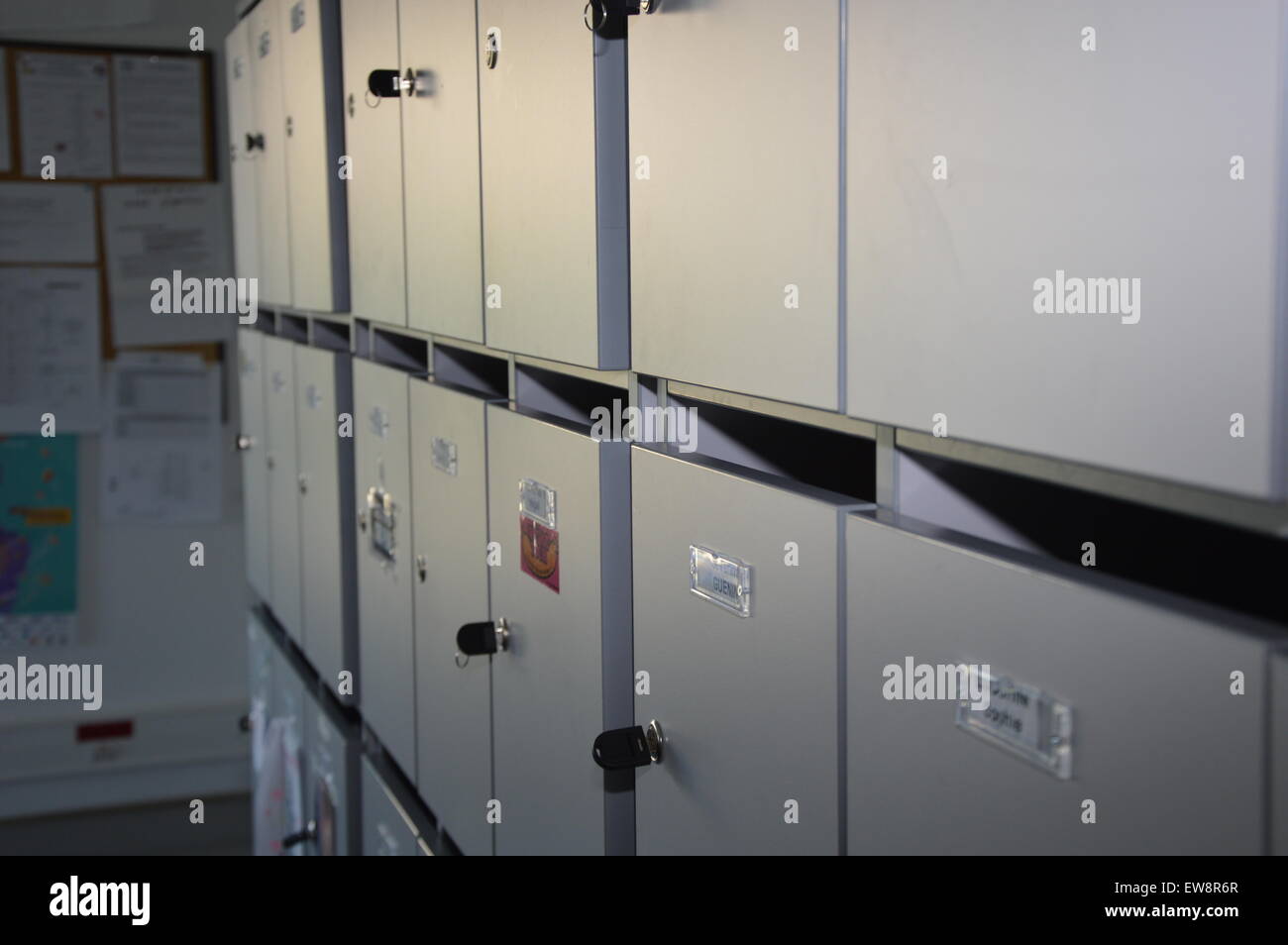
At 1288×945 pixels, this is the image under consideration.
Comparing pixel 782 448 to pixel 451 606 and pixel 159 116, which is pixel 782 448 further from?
pixel 159 116

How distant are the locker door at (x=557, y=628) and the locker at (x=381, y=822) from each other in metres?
0.43

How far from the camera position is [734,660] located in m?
0.97

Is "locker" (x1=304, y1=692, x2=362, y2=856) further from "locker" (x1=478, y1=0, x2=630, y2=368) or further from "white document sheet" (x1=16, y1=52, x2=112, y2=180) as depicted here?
"white document sheet" (x1=16, y1=52, x2=112, y2=180)

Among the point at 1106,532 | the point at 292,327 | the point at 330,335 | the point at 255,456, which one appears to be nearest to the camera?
the point at 1106,532

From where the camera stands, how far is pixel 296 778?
2.65m

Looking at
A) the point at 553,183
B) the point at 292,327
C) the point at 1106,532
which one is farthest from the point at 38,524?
the point at 1106,532

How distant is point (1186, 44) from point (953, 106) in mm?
161

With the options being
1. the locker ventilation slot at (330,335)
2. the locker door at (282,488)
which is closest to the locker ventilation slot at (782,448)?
the locker ventilation slot at (330,335)

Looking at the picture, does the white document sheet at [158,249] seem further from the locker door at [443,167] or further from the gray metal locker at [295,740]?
the locker door at [443,167]

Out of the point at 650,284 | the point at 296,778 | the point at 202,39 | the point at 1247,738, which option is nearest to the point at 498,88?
the point at 650,284

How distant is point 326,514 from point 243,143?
3.65ft

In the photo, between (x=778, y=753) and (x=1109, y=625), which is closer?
(x=1109, y=625)

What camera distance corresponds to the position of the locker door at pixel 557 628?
1.18 meters
